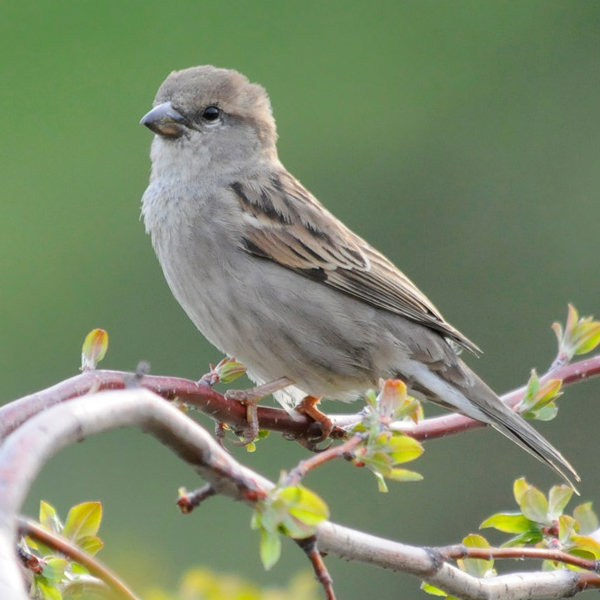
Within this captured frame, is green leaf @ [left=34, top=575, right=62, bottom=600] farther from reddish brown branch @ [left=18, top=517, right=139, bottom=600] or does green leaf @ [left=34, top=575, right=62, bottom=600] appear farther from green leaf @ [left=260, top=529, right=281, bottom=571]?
green leaf @ [left=260, top=529, right=281, bottom=571]

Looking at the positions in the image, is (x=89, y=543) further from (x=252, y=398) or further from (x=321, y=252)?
(x=321, y=252)

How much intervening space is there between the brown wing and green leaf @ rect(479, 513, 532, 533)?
158 centimetres

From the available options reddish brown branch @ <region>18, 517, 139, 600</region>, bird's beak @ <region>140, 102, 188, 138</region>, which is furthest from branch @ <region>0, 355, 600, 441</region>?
bird's beak @ <region>140, 102, 188, 138</region>

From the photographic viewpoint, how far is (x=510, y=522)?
2.19 metres

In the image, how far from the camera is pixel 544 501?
2135 millimetres

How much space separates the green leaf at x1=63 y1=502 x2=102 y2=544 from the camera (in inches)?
74.2

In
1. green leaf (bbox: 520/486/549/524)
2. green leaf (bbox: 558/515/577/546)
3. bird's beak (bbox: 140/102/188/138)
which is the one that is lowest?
green leaf (bbox: 558/515/577/546)

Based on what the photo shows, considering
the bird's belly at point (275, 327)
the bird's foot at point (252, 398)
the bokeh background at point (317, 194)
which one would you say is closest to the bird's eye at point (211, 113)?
the bird's belly at point (275, 327)

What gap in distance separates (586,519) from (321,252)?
6.07 feet

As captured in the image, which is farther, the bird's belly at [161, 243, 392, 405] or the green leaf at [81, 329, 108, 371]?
the bird's belly at [161, 243, 392, 405]

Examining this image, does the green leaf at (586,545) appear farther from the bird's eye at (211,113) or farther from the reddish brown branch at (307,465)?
the bird's eye at (211,113)

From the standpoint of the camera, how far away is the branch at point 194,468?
1.17 meters

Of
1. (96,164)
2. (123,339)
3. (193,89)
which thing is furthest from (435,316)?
(96,164)

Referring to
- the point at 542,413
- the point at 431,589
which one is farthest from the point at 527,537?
the point at 542,413
